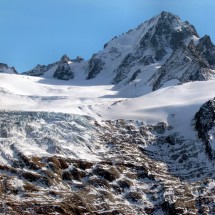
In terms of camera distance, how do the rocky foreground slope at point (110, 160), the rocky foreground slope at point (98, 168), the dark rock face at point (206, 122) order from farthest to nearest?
1. the dark rock face at point (206, 122)
2. the rocky foreground slope at point (110, 160)
3. the rocky foreground slope at point (98, 168)

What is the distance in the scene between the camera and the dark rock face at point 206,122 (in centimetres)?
13281

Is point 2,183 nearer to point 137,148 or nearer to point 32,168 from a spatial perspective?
point 32,168

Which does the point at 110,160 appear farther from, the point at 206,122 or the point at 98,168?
the point at 206,122

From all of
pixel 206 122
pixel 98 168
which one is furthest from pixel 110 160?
pixel 206 122

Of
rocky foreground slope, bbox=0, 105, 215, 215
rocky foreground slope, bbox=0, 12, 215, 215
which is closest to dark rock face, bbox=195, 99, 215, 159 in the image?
rocky foreground slope, bbox=0, 12, 215, 215

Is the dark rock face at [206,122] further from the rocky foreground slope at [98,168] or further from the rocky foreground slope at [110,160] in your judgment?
the rocky foreground slope at [98,168]

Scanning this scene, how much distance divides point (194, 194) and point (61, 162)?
2600cm

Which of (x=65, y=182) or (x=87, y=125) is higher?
(x=87, y=125)

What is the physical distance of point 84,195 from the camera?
367 feet

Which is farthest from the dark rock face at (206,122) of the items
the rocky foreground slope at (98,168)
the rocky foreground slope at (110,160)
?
the rocky foreground slope at (98,168)

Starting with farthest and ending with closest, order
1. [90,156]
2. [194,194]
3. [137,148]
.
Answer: [137,148], [90,156], [194,194]

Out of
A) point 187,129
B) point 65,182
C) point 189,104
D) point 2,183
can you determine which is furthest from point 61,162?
point 189,104

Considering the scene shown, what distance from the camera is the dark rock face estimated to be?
5229 inches

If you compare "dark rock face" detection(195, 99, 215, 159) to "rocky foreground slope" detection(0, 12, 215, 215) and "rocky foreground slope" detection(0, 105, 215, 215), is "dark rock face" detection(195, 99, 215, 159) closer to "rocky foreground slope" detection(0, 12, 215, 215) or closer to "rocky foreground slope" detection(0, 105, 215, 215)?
"rocky foreground slope" detection(0, 12, 215, 215)
